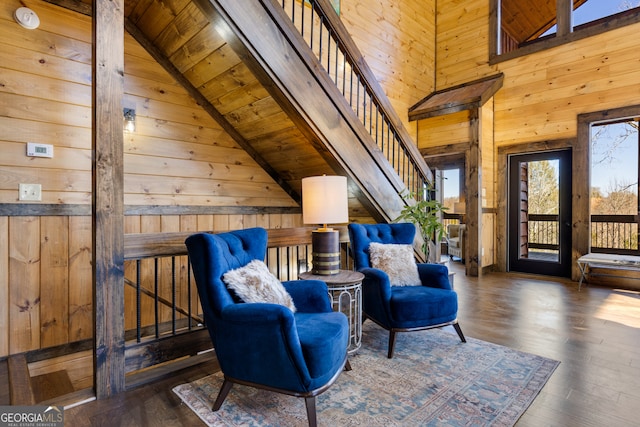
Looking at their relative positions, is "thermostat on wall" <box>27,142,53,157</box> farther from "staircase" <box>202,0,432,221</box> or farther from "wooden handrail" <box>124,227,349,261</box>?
"staircase" <box>202,0,432,221</box>

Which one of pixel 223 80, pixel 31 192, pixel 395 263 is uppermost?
pixel 223 80

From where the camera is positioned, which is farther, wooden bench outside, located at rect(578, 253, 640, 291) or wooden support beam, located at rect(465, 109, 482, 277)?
wooden support beam, located at rect(465, 109, 482, 277)

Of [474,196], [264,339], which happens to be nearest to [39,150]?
[264,339]

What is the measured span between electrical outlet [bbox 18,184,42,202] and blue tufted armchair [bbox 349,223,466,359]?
243 centimetres

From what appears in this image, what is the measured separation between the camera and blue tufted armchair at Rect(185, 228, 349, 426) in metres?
1.60

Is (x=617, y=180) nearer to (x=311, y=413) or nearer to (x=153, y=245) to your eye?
(x=311, y=413)

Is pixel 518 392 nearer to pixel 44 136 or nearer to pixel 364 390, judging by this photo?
pixel 364 390

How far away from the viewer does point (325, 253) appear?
2.52 metres

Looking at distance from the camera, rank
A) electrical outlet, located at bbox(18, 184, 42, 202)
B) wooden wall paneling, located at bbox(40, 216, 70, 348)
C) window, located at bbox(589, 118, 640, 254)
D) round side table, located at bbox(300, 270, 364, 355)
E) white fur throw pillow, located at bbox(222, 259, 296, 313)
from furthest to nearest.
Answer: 1. window, located at bbox(589, 118, 640, 254)
2. wooden wall paneling, located at bbox(40, 216, 70, 348)
3. electrical outlet, located at bbox(18, 184, 42, 202)
4. round side table, located at bbox(300, 270, 364, 355)
5. white fur throw pillow, located at bbox(222, 259, 296, 313)

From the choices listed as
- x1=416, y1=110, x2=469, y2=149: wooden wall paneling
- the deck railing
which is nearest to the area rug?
the deck railing

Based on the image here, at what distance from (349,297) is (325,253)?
0.36m

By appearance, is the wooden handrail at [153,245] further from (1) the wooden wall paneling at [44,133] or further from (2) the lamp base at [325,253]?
(1) the wooden wall paneling at [44,133]

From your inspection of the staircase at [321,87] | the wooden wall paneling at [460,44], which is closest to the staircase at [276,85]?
the staircase at [321,87]

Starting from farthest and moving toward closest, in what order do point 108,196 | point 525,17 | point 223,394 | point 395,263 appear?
point 525,17 → point 395,263 → point 108,196 → point 223,394
